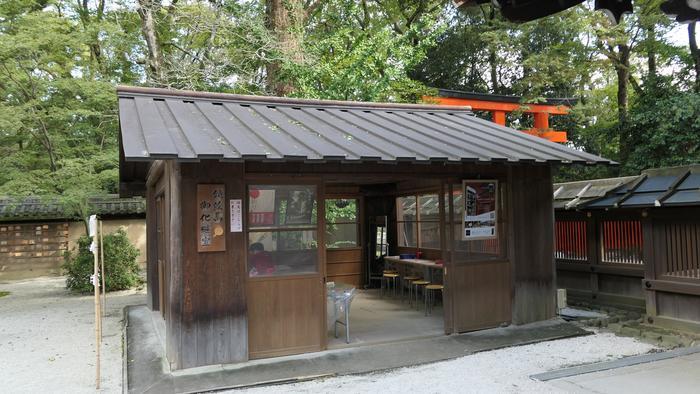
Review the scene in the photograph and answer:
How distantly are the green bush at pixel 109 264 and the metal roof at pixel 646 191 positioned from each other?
36.2 ft

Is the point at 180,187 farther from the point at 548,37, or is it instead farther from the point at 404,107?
the point at 548,37

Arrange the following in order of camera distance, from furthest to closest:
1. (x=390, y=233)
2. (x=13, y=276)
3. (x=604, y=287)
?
(x=13, y=276) → (x=390, y=233) → (x=604, y=287)

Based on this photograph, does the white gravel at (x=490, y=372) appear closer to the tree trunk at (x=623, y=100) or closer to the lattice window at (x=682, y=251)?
the lattice window at (x=682, y=251)

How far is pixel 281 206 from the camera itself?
6.16 meters

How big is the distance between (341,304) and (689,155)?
1131 centimetres

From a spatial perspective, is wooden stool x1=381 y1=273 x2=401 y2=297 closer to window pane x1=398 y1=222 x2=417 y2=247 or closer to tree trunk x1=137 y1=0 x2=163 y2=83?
window pane x1=398 y1=222 x2=417 y2=247

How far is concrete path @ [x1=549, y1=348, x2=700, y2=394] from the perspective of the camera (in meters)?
4.70

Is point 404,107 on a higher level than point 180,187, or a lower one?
higher

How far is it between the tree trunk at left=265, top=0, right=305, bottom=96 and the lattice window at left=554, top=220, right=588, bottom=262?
24.4ft

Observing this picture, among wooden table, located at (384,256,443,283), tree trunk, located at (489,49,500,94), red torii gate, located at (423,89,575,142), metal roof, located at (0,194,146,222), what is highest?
tree trunk, located at (489,49,500,94)

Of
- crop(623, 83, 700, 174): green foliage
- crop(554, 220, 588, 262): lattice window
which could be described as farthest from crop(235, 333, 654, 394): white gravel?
crop(623, 83, 700, 174): green foliage

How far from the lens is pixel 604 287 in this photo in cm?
898

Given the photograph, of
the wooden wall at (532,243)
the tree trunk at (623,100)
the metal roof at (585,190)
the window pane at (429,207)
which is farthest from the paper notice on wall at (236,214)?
the tree trunk at (623,100)

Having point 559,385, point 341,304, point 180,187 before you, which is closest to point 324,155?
point 180,187
